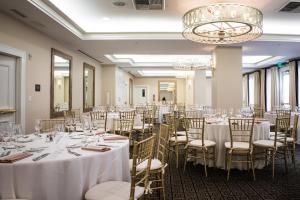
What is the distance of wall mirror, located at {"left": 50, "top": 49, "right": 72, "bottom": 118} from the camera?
6.57 m

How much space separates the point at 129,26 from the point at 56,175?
502cm

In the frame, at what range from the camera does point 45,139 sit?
3.15m

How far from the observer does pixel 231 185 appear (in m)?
3.93

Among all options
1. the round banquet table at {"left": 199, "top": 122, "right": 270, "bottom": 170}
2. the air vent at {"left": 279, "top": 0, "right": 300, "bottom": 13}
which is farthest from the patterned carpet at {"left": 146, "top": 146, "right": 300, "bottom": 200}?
the air vent at {"left": 279, "top": 0, "right": 300, "bottom": 13}

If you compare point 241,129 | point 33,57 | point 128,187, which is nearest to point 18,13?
point 33,57

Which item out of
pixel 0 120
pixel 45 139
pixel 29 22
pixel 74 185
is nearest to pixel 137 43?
pixel 29 22

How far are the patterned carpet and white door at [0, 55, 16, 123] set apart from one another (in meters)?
3.22

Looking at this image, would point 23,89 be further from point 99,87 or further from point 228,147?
point 99,87

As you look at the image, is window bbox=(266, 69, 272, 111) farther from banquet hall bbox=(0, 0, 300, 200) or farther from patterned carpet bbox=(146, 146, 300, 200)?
patterned carpet bbox=(146, 146, 300, 200)

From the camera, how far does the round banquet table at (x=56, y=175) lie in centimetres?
205

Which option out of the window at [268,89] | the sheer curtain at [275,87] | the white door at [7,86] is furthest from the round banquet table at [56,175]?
the window at [268,89]

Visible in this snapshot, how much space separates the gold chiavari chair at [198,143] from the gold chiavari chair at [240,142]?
31 centimetres

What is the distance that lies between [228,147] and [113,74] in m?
8.38

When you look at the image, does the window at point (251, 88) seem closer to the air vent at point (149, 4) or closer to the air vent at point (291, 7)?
the air vent at point (291, 7)
